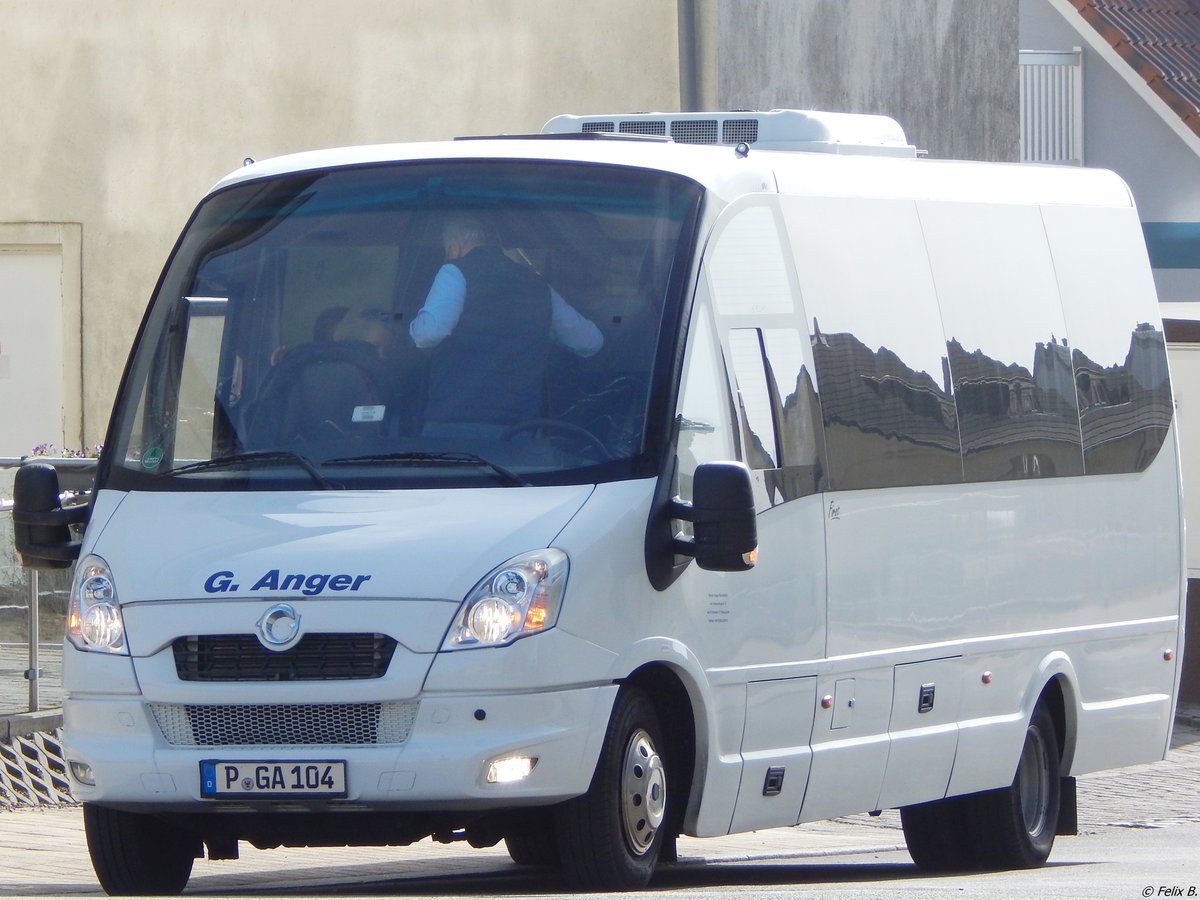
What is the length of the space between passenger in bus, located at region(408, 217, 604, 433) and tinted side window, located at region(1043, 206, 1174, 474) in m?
3.42

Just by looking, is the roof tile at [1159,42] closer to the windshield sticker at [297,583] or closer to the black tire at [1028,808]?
the black tire at [1028,808]

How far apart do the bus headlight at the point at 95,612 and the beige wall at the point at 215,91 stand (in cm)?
1125

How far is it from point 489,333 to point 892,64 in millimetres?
16081

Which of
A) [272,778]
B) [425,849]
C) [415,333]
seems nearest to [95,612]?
[272,778]

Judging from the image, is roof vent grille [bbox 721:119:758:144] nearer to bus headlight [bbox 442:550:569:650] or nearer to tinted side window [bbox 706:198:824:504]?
tinted side window [bbox 706:198:824:504]

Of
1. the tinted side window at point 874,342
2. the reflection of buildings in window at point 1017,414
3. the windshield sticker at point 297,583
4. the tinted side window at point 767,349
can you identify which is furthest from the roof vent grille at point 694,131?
the windshield sticker at point 297,583

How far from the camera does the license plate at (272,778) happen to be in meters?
7.92

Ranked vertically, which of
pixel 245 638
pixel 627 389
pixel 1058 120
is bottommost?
pixel 245 638

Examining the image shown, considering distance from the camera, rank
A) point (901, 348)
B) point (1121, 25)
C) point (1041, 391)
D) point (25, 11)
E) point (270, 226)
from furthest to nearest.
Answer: point (1121, 25) < point (25, 11) < point (1041, 391) < point (901, 348) < point (270, 226)

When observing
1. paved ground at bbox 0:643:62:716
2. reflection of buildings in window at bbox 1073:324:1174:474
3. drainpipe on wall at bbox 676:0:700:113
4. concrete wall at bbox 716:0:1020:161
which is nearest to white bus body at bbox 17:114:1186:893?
reflection of buildings in window at bbox 1073:324:1174:474

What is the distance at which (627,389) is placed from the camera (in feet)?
27.6

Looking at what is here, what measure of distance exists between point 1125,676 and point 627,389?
406cm

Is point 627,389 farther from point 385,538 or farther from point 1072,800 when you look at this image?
point 1072,800

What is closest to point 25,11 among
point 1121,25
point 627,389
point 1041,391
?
point 1041,391
